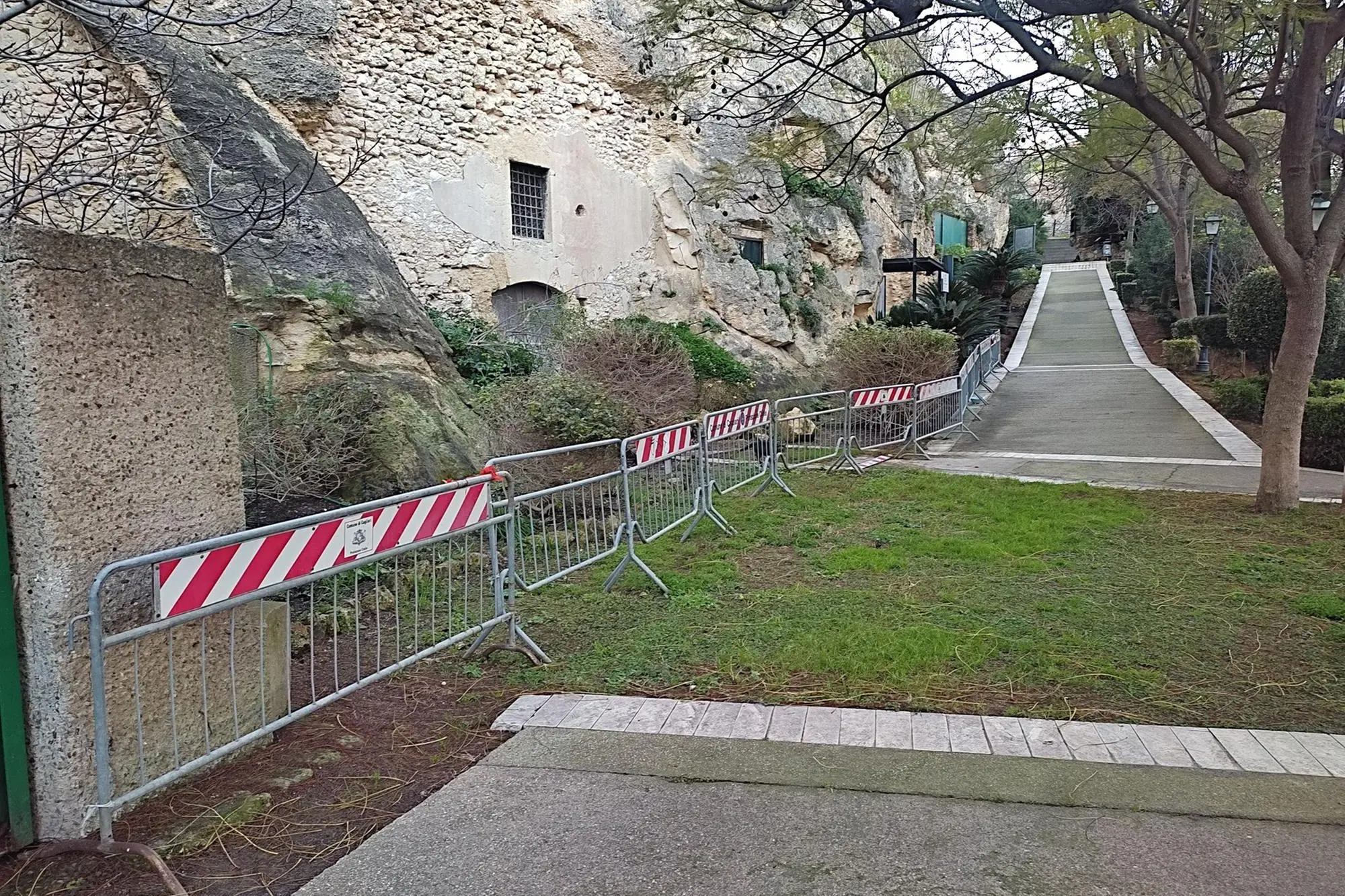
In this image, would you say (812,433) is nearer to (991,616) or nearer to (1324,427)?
(1324,427)

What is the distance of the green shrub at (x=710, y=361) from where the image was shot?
50.3ft

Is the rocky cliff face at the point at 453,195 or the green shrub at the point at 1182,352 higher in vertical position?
the rocky cliff face at the point at 453,195

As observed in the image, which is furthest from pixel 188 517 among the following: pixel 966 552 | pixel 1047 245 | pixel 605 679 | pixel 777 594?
pixel 1047 245

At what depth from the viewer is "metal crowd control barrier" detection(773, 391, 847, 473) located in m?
11.4

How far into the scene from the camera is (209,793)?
3.27 metres

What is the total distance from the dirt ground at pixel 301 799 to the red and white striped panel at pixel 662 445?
8.54 feet

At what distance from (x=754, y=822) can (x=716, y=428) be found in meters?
5.57

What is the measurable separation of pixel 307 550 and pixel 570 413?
5.71 m

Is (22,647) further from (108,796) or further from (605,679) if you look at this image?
(605,679)

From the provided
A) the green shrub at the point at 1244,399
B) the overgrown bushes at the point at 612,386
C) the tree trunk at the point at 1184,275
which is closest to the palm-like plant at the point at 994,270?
the tree trunk at the point at 1184,275

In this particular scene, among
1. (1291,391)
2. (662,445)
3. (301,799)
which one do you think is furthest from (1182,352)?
(301,799)

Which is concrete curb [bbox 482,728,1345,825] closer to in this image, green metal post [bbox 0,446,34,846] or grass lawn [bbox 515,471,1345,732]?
grass lawn [bbox 515,471,1345,732]

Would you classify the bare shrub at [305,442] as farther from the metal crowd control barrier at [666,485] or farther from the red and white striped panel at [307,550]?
the red and white striped panel at [307,550]

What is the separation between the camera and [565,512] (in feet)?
19.7
